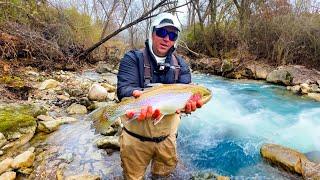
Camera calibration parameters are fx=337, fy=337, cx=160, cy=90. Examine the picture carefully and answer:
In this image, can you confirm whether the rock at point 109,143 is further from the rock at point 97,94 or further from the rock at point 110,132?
the rock at point 97,94

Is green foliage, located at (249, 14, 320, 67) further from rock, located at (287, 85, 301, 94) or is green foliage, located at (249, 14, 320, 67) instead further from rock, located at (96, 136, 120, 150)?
rock, located at (96, 136, 120, 150)

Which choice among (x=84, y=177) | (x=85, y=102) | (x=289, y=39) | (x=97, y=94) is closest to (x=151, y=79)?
(x=84, y=177)

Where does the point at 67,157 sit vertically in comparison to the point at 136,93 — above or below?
below

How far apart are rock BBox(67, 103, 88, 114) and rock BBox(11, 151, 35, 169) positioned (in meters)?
2.74

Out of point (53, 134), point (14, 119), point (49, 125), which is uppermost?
point (14, 119)

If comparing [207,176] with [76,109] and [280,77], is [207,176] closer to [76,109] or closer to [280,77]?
[76,109]

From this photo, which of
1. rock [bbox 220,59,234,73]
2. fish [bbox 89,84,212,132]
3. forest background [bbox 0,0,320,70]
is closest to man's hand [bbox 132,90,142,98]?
fish [bbox 89,84,212,132]

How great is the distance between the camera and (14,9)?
11578 millimetres

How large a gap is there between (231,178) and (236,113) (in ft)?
13.4

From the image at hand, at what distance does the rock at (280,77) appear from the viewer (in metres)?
13.6

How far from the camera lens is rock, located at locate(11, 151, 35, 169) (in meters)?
4.90

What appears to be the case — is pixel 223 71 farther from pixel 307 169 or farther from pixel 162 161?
pixel 162 161

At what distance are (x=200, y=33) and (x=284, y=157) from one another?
53.5 ft

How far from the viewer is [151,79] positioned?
3.50 meters
